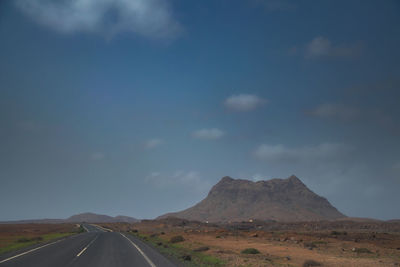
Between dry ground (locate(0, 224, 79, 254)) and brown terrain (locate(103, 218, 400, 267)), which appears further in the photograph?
dry ground (locate(0, 224, 79, 254))

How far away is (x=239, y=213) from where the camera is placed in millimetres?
194500

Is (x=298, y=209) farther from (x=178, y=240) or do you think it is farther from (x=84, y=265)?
(x=84, y=265)

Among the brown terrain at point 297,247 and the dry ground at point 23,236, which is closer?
the brown terrain at point 297,247

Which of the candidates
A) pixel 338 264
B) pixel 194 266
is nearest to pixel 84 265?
pixel 194 266

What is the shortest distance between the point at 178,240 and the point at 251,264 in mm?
22484

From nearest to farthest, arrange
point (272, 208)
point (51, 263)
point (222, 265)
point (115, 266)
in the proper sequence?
point (115, 266) → point (51, 263) → point (222, 265) → point (272, 208)

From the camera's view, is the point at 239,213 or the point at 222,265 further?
the point at 239,213

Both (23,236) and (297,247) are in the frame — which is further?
(23,236)

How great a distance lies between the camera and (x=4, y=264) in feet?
55.2

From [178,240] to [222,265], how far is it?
22457 mm

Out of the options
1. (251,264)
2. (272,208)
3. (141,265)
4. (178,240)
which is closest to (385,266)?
(251,264)

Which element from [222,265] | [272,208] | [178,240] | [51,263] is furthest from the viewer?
[272,208]

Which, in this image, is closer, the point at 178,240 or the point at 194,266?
the point at 194,266

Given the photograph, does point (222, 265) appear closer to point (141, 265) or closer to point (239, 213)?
point (141, 265)
